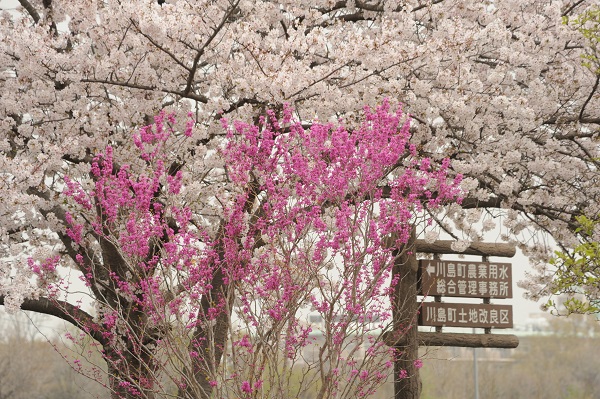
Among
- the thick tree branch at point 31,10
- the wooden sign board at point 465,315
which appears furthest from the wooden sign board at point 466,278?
the thick tree branch at point 31,10

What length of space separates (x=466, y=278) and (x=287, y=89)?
12.6 ft

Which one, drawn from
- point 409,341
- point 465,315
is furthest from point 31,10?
point 465,315

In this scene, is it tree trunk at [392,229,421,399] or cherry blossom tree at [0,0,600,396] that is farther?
tree trunk at [392,229,421,399]

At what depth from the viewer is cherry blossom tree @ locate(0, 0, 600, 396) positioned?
7.39m

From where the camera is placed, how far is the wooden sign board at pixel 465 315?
29.9 feet

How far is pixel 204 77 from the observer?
8.57m

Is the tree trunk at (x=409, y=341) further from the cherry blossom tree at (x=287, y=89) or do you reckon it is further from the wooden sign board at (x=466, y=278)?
the cherry blossom tree at (x=287, y=89)

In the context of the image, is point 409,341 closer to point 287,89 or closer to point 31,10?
point 287,89

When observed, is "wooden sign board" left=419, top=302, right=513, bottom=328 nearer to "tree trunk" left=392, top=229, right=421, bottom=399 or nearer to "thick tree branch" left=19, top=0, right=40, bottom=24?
"tree trunk" left=392, top=229, right=421, bottom=399

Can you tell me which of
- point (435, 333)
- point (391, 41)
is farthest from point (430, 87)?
point (435, 333)

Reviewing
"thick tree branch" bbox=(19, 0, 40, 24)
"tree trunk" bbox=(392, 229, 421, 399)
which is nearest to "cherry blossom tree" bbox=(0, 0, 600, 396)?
"thick tree branch" bbox=(19, 0, 40, 24)

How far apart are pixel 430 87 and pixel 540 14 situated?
2.60 meters

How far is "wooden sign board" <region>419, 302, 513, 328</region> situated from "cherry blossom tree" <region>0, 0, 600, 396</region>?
0.95m

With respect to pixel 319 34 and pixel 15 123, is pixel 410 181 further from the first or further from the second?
pixel 15 123
